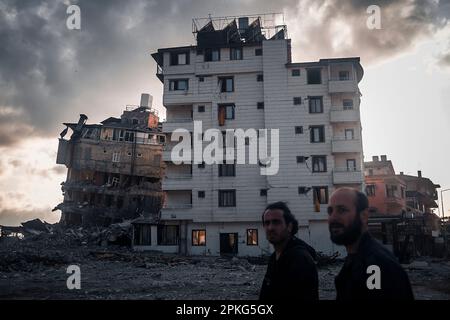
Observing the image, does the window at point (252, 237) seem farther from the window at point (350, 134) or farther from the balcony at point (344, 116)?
the balcony at point (344, 116)

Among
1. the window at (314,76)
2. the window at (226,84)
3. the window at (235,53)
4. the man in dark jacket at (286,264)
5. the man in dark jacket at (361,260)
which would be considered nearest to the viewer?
the man in dark jacket at (361,260)

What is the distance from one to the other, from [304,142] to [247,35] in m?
16.0

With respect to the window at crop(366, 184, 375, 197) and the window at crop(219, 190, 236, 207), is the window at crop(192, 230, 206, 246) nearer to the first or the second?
the window at crop(219, 190, 236, 207)

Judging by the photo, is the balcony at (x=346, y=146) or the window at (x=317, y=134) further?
the window at (x=317, y=134)

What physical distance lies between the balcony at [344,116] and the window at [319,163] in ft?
14.6

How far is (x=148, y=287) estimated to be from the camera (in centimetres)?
1772

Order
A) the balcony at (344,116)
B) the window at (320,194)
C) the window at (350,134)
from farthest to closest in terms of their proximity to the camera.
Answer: the window at (350,134) → the balcony at (344,116) → the window at (320,194)

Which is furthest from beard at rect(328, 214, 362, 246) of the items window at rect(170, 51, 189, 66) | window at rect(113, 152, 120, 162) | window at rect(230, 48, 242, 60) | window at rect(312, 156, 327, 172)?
window at rect(113, 152, 120, 162)

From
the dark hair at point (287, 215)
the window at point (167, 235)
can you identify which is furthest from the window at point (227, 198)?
the dark hair at point (287, 215)

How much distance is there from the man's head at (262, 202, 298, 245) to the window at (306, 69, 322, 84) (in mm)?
42356

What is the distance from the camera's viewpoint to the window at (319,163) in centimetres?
4344

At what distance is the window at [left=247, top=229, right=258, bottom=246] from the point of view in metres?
42.8
